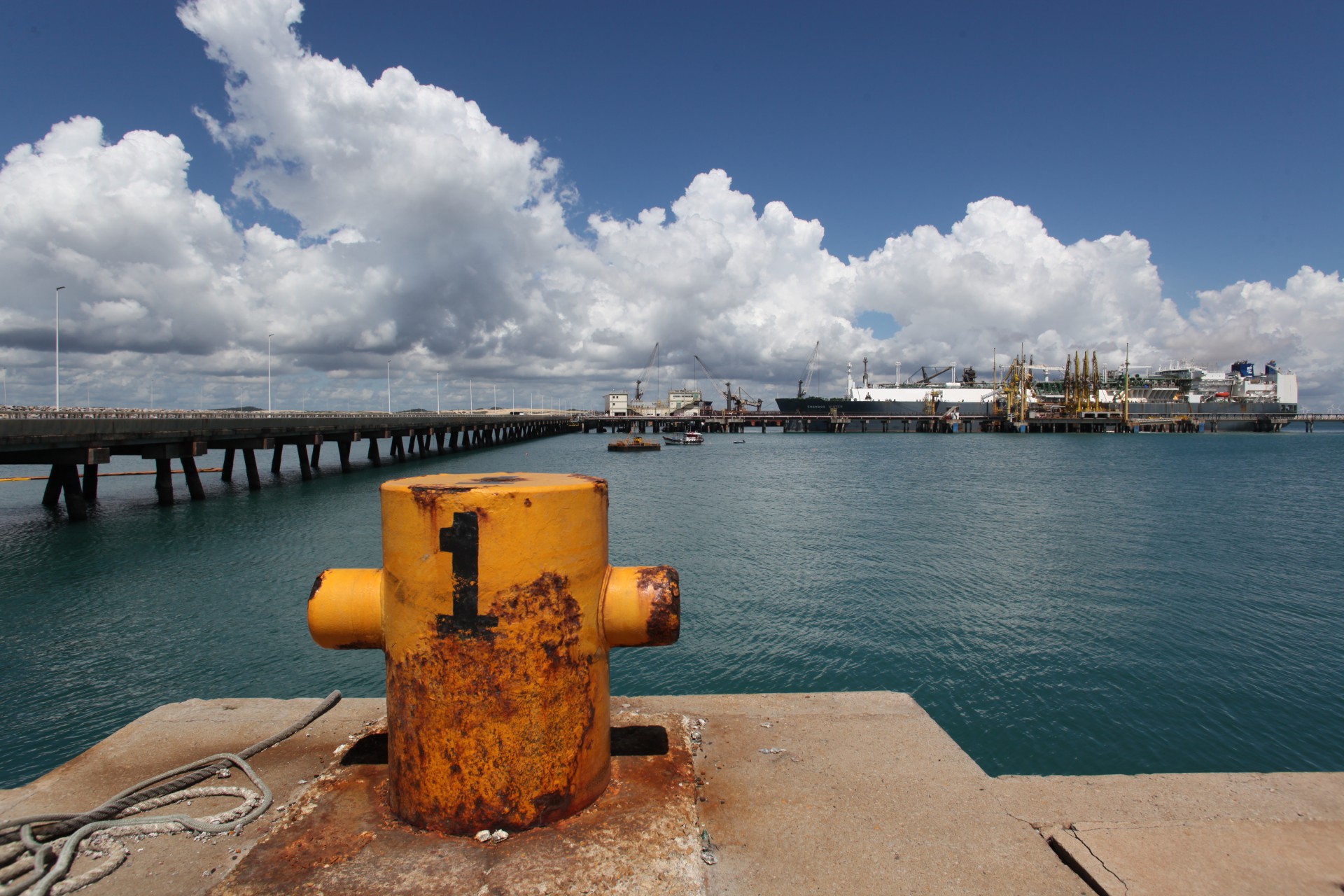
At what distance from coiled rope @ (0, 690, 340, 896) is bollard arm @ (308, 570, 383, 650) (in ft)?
2.89

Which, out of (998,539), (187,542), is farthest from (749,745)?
(187,542)

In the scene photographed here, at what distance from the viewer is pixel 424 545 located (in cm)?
270

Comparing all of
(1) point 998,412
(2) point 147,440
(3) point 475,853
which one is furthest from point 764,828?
(1) point 998,412

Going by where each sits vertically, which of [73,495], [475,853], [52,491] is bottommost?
[52,491]

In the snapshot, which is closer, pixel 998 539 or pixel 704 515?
pixel 998 539

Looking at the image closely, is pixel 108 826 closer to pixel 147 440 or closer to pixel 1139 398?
pixel 147 440

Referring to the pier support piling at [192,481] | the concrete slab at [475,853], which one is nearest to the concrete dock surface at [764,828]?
the concrete slab at [475,853]

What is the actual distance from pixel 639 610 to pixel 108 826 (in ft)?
8.04

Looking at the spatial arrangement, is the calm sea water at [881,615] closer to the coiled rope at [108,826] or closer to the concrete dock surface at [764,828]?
the concrete dock surface at [764,828]

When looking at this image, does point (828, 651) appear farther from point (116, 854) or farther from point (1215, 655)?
point (116, 854)

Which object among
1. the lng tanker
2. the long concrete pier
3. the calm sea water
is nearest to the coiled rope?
the calm sea water

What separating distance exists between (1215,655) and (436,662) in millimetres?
12546

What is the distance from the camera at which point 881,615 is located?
12711 mm

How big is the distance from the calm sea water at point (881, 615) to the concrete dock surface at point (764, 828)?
4173 millimetres
